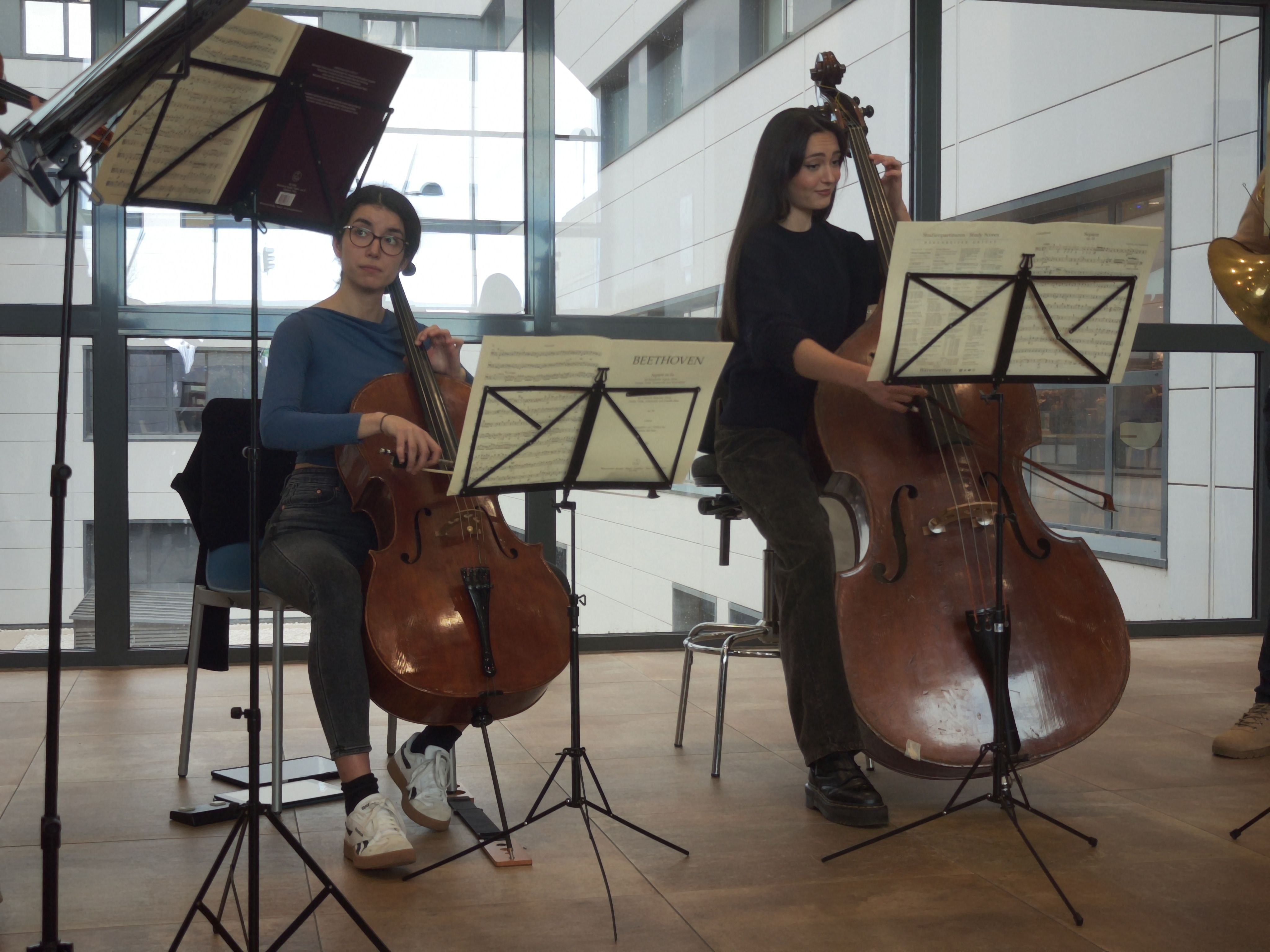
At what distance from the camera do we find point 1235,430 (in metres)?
4.48

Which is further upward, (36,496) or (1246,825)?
(36,496)

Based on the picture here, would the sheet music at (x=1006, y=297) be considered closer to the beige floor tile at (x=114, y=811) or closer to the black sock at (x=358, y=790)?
the black sock at (x=358, y=790)

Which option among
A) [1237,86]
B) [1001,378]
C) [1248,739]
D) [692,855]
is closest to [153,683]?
[692,855]

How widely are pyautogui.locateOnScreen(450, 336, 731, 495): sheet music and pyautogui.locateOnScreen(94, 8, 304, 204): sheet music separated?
18.8 inches

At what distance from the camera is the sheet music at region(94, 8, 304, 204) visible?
1.63 metres

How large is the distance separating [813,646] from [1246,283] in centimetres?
107

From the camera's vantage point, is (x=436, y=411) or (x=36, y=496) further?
(x=36, y=496)

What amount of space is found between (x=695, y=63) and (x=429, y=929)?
332 centimetres

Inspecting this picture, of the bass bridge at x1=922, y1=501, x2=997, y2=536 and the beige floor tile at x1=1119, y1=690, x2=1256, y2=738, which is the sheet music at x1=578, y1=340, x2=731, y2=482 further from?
the beige floor tile at x1=1119, y1=690, x2=1256, y2=738

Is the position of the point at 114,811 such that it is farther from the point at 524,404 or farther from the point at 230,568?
the point at 524,404

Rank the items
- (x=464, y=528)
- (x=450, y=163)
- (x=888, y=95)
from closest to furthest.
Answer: (x=464, y=528)
(x=450, y=163)
(x=888, y=95)

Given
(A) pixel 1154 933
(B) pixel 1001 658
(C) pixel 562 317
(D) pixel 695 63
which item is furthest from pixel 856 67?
(A) pixel 1154 933

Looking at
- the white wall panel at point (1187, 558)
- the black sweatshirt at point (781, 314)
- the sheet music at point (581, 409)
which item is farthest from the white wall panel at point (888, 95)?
the sheet music at point (581, 409)

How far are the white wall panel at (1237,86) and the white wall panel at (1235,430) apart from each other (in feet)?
3.09
